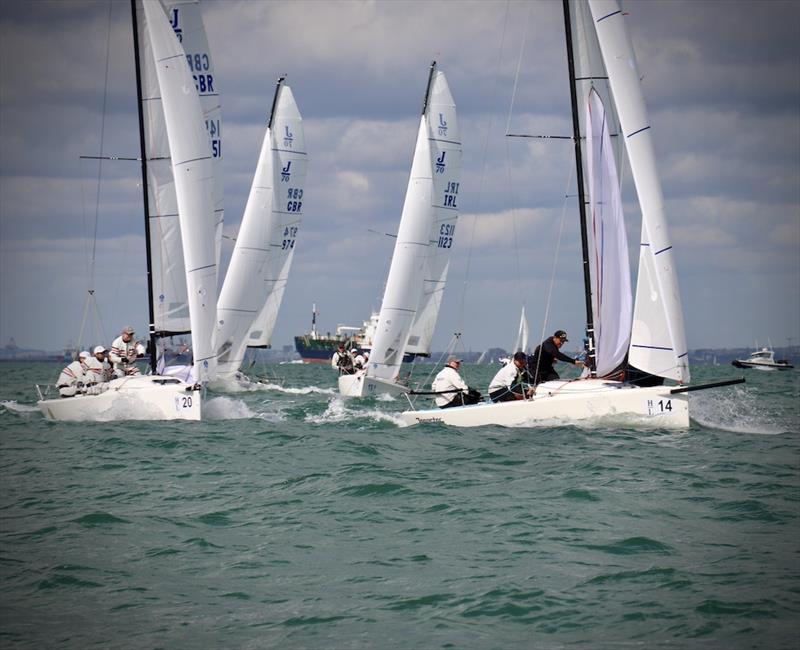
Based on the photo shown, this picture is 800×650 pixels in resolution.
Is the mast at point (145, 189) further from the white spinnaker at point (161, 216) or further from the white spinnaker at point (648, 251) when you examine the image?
the white spinnaker at point (648, 251)

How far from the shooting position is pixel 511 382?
787 inches

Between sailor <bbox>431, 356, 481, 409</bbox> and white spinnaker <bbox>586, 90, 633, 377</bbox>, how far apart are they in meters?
2.58

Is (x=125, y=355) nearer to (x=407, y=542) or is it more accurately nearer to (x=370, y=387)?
(x=370, y=387)

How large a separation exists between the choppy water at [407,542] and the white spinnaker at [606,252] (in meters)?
1.85

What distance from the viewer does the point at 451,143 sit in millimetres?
34062

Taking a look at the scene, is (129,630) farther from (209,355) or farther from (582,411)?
(209,355)

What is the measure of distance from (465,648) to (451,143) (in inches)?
1094

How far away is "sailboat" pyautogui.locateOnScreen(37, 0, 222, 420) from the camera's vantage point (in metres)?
21.6

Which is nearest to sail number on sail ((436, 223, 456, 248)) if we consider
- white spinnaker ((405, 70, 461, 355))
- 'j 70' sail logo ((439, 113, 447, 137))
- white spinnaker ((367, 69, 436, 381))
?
white spinnaker ((405, 70, 461, 355))

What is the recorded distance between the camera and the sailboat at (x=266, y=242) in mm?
34469

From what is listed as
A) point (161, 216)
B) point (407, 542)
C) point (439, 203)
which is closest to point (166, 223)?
point (161, 216)

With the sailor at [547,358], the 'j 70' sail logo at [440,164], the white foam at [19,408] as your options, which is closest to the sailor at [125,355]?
the white foam at [19,408]

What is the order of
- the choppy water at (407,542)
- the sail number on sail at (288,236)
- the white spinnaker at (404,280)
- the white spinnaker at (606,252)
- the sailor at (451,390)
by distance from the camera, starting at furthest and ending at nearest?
the sail number on sail at (288,236) < the white spinnaker at (404,280) < the sailor at (451,390) < the white spinnaker at (606,252) < the choppy water at (407,542)

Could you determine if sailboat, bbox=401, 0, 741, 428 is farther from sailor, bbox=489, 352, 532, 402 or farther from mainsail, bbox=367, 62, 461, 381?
mainsail, bbox=367, 62, 461, 381
